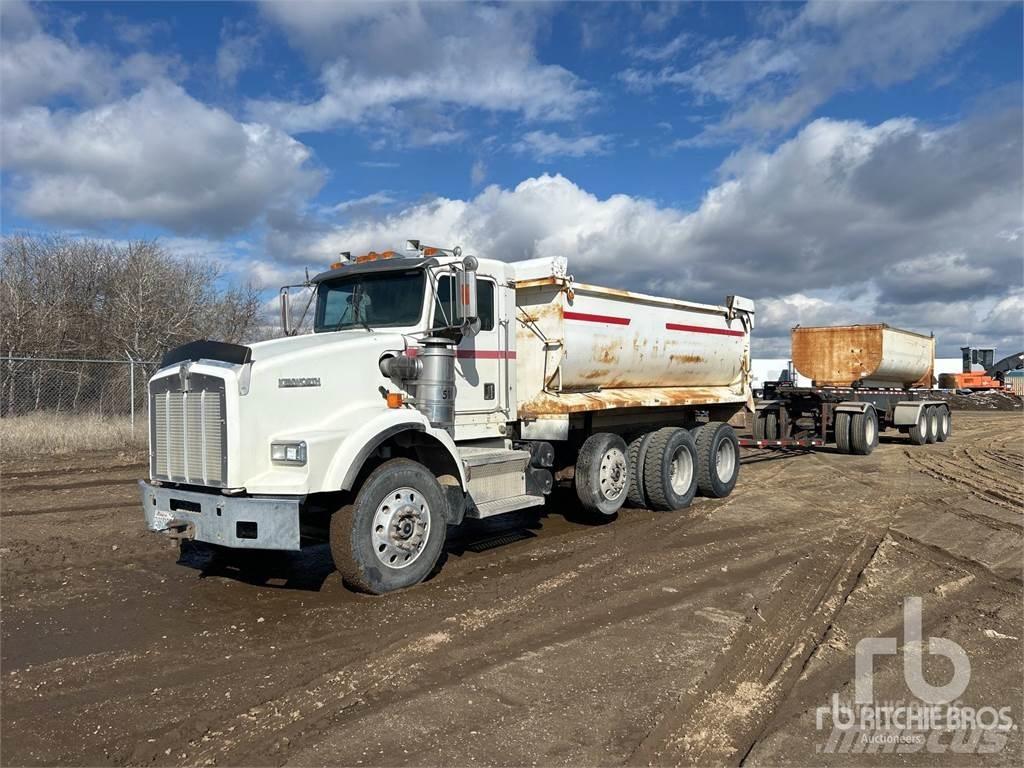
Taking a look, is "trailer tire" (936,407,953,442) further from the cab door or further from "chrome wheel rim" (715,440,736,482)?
the cab door

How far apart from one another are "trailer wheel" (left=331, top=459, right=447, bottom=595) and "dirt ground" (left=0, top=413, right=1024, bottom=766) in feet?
0.64

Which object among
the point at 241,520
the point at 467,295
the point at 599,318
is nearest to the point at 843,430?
the point at 599,318

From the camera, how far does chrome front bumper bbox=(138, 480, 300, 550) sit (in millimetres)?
5160

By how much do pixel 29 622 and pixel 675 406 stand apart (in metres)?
7.63

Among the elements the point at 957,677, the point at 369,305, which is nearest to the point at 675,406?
the point at 369,305

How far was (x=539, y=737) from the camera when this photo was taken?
11.6 feet

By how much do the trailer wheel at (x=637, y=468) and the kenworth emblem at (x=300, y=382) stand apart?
15.7 feet

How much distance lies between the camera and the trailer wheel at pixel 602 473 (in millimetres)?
8391

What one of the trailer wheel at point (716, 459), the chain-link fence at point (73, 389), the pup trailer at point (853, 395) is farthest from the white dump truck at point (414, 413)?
the chain-link fence at point (73, 389)

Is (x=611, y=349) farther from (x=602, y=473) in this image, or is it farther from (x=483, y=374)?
(x=483, y=374)

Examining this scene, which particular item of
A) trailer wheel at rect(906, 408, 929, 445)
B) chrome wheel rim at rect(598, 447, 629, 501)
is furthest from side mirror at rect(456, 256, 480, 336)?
trailer wheel at rect(906, 408, 929, 445)

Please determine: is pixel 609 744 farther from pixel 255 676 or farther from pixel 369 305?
pixel 369 305

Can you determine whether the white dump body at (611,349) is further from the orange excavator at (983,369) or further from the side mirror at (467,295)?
the orange excavator at (983,369)

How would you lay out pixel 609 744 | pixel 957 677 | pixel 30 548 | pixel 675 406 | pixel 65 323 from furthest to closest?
1. pixel 65 323
2. pixel 675 406
3. pixel 30 548
4. pixel 957 677
5. pixel 609 744
